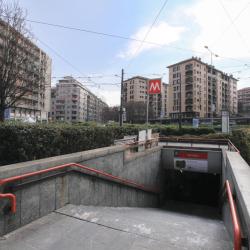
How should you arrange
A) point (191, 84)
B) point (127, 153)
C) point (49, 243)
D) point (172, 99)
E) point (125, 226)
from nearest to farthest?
1. point (49, 243)
2. point (125, 226)
3. point (127, 153)
4. point (191, 84)
5. point (172, 99)

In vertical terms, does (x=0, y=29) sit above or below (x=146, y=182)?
above

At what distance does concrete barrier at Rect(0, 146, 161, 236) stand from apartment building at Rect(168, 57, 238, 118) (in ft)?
217

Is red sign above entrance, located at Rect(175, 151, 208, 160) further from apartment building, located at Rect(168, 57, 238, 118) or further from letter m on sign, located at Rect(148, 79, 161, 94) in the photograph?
apartment building, located at Rect(168, 57, 238, 118)

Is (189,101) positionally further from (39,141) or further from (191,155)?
(39,141)

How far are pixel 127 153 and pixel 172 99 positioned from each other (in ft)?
254

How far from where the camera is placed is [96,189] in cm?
601

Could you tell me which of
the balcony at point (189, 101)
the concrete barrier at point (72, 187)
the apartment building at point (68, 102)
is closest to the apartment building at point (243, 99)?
the balcony at point (189, 101)

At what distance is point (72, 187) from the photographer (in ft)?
16.2

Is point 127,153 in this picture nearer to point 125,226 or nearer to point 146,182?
point 146,182

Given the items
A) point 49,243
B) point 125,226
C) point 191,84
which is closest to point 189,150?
point 125,226

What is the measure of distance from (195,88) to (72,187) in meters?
76.7

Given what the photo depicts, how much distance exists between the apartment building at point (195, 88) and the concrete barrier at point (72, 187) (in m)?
66.1

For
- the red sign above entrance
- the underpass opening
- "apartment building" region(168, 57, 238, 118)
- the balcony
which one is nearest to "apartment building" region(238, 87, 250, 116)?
Answer: "apartment building" region(168, 57, 238, 118)

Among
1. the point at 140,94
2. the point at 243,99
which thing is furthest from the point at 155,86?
the point at 243,99
